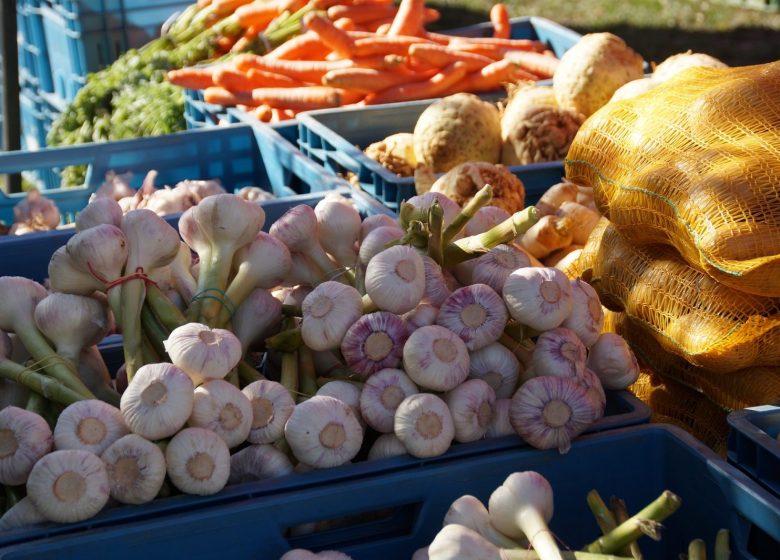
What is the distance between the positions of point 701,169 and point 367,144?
71.7 inches

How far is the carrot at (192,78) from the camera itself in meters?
3.84

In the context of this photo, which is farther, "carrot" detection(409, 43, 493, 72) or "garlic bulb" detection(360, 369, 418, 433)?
"carrot" detection(409, 43, 493, 72)

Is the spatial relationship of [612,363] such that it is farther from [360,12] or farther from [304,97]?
[360,12]

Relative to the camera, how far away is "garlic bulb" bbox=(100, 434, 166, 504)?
1319 mm

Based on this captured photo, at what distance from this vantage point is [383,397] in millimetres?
1445

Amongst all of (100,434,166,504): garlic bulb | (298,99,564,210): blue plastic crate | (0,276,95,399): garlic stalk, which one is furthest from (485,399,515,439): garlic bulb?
(298,99,564,210): blue plastic crate

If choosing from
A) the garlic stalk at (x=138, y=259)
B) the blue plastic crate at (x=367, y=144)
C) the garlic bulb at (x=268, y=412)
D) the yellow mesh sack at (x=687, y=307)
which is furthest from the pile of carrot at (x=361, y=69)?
the garlic bulb at (x=268, y=412)

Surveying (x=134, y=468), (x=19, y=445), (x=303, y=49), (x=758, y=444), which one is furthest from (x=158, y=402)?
(x=303, y=49)

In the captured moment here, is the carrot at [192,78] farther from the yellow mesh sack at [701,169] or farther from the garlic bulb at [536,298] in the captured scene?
the garlic bulb at [536,298]

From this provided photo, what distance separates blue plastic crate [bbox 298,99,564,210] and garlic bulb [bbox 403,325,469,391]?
44.0 inches

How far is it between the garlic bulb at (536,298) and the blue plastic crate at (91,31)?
3583 millimetres

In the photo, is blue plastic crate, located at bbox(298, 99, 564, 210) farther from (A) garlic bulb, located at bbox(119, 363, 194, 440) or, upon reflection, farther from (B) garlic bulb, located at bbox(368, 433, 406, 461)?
(A) garlic bulb, located at bbox(119, 363, 194, 440)

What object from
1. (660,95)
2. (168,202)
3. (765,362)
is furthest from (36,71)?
(765,362)

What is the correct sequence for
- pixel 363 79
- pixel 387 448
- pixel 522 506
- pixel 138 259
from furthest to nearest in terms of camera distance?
pixel 363 79
pixel 138 259
pixel 387 448
pixel 522 506
